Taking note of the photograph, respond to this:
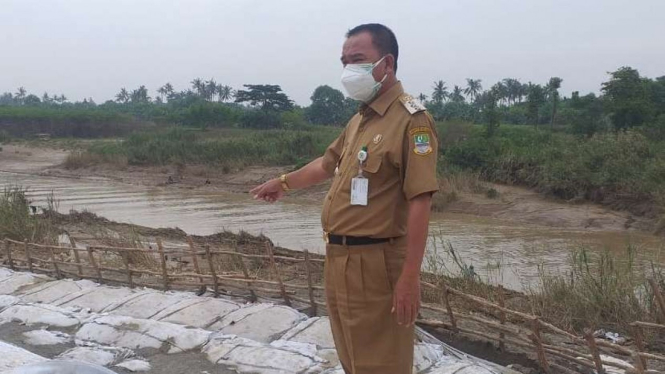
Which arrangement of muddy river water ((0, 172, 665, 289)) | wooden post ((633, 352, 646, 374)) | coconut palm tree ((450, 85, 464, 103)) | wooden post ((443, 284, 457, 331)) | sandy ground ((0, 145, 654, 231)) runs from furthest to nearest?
coconut palm tree ((450, 85, 464, 103)) → sandy ground ((0, 145, 654, 231)) → muddy river water ((0, 172, 665, 289)) → wooden post ((443, 284, 457, 331)) → wooden post ((633, 352, 646, 374))

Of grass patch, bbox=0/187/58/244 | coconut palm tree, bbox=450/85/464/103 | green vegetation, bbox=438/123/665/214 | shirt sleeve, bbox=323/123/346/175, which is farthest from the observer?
coconut palm tree, bbox=450/85/464/103

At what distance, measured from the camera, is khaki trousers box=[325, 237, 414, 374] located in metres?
2.36

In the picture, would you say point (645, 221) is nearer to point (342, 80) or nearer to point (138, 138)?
point (342, 80)

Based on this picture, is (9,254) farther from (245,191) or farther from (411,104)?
(245,191)

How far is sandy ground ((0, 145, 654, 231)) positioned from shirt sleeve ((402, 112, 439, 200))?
1348 cm

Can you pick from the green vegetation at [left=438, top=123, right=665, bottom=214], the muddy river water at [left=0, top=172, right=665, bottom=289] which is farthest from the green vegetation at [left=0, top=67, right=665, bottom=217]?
the muddy river water at [left=0, top=172, right=665, bottom=289]

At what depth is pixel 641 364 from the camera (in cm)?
310

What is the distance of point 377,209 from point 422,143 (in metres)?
0.28

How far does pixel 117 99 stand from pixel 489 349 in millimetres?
97258

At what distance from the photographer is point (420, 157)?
2.20m

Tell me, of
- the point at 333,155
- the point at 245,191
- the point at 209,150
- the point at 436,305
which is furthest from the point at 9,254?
the point at 209,150

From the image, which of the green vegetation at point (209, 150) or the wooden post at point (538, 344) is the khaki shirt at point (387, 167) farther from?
the green vegetation at point (209, 150)

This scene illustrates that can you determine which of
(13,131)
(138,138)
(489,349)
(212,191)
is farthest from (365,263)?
(13,131)

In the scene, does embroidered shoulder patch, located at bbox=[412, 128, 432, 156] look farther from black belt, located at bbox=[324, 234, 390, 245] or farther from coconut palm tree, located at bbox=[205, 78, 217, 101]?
coconut palm tree, located at bbox=[205, 78, 217, 101]
